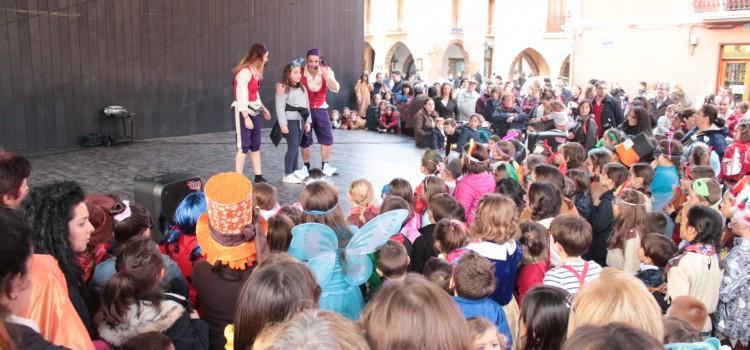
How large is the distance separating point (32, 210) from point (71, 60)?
7.36 metres

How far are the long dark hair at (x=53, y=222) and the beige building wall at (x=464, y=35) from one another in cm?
2541

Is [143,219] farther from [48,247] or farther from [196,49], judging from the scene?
[196,49]

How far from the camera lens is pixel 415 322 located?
146 centimetres

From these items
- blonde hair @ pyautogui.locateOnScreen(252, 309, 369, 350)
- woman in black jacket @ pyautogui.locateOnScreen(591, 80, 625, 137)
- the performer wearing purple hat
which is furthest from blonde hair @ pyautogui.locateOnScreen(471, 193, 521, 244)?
woman in black jacket @ pyautogui.locateOnScreen(591, 80, 625, 137)

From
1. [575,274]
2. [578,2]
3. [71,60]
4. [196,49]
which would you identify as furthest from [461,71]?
[575,274]

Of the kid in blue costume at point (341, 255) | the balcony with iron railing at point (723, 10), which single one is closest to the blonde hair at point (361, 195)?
the kid in blue costume at point (341, 255)

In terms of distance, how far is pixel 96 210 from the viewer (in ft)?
9.27


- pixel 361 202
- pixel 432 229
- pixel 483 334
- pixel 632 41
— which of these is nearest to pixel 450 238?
pixel 432 229

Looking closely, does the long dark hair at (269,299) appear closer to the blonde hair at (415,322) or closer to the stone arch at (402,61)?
the blonde hair at (415,322)

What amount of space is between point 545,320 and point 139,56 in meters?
8.82

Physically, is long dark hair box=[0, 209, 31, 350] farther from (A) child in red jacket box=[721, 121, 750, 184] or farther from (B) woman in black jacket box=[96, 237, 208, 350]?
(A) child in red jacket box=[721, 121, 750, 184]

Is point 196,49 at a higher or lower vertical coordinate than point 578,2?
lower

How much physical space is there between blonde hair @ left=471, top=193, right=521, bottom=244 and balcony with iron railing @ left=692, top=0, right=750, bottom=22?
50.3 feet

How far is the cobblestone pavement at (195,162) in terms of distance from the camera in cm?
646
